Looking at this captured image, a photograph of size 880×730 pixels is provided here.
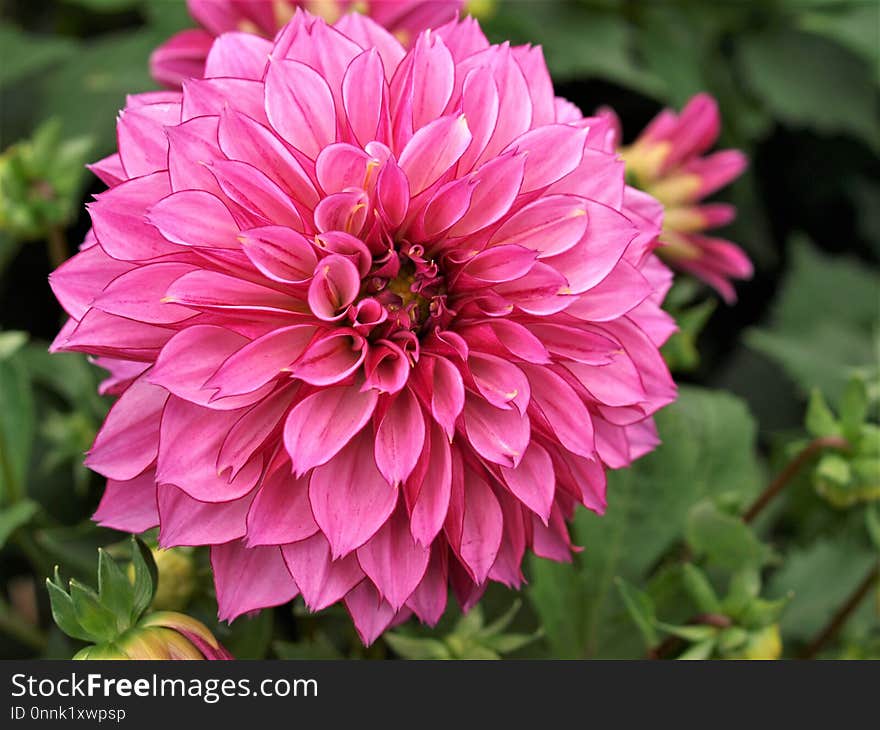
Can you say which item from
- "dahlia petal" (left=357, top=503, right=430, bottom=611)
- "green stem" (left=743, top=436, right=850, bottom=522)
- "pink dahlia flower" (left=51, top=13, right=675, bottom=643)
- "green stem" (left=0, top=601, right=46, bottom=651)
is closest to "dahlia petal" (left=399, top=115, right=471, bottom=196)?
"pink dahlia flower" (left=51, top=13, right=675, bottom=643)

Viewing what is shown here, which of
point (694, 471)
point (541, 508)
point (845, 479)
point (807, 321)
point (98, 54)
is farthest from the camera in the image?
point (807, 321)

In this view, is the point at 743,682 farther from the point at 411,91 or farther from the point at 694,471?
the point at 411,91

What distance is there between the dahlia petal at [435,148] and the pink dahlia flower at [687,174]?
40 cm

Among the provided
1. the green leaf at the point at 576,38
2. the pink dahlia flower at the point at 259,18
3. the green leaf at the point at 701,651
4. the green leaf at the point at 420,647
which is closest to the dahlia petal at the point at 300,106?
the pink dahlia flower at the point at 259,18

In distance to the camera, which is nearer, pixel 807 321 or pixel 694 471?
pixel 694 471

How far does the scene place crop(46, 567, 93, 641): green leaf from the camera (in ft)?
1.86

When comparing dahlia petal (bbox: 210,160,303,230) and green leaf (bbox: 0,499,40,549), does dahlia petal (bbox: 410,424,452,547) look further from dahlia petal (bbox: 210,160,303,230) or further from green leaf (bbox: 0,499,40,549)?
green leaf (bbox: 0,499,40,549)

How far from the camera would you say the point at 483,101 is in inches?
24.0

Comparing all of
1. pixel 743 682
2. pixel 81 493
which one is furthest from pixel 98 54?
pixel 743 682

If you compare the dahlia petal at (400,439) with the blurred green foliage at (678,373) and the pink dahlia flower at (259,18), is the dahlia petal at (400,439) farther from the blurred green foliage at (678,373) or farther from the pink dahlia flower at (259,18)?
the pink dahlia flower at (259,18)

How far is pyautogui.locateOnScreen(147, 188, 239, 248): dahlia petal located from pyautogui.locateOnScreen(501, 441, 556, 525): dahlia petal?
0.68 ft

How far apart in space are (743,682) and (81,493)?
0.61 meters

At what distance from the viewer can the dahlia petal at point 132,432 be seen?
22.8 inches

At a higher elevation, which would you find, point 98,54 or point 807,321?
point 98,54
